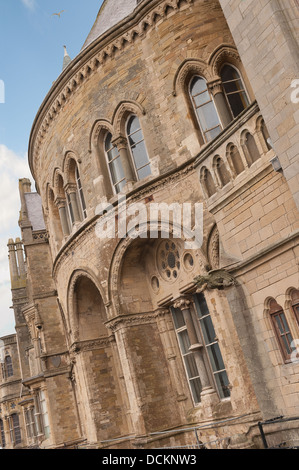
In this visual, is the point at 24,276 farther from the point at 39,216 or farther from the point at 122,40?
the point at 122,40

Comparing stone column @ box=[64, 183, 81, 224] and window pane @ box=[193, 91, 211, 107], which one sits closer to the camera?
window pane @ box=[193, 91, 211, 107]

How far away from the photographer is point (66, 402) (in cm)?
1798

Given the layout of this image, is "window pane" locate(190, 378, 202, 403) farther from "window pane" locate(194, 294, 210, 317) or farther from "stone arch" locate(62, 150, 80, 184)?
Answer: "stone arch" locate(62, 150, 80, 184)

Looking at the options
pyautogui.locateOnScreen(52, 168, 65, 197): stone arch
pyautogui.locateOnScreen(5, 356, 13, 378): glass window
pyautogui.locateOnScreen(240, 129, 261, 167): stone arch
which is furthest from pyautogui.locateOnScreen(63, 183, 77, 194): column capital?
pyautogui.locateOnScreen(5, 356, 13, 378): glass window

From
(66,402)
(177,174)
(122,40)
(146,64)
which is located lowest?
(66,402)

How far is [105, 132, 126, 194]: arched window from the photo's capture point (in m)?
13.7

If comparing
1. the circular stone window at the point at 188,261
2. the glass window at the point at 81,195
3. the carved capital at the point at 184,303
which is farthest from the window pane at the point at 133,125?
the carved capital at the point at 184,303

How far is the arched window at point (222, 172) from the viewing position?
8.17 metres

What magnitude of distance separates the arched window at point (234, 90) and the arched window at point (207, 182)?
4124mm

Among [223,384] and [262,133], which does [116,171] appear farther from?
[262,133]

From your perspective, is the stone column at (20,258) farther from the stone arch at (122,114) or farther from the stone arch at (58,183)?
the stone arch at (122,114)

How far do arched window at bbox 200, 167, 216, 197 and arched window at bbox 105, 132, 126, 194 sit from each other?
16.8 ft
